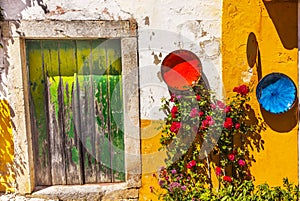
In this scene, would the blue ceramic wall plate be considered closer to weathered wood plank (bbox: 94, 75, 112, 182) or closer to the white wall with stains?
the white wall with stains

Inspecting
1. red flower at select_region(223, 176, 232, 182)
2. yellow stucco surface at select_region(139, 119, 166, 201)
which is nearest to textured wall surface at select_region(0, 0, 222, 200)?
yellow stucco surface at select_region(139, 119, 166, 201)

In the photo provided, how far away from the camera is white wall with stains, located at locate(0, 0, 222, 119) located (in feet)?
14.8

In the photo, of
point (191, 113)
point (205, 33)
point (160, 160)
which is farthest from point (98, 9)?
point (160, 160)

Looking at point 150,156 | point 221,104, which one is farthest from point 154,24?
point 150,156

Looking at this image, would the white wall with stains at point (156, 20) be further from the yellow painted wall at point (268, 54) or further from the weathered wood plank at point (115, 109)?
the weathered wood plank at point (115, 109)

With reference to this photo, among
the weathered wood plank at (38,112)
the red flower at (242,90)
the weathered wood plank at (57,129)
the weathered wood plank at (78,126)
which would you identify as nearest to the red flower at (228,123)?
the red flower at (242,90)

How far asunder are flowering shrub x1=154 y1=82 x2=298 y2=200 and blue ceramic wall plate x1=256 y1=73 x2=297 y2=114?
0.18m

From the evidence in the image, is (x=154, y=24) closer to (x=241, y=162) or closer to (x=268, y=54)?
(x=268, y=54)

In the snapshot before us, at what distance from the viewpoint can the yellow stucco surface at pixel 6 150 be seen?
468 cm

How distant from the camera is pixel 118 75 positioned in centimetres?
474

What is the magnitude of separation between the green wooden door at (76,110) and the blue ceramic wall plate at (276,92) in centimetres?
153

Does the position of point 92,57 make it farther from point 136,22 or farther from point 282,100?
point 282,100

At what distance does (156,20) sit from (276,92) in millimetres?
1459

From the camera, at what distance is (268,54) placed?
456 centimetres
